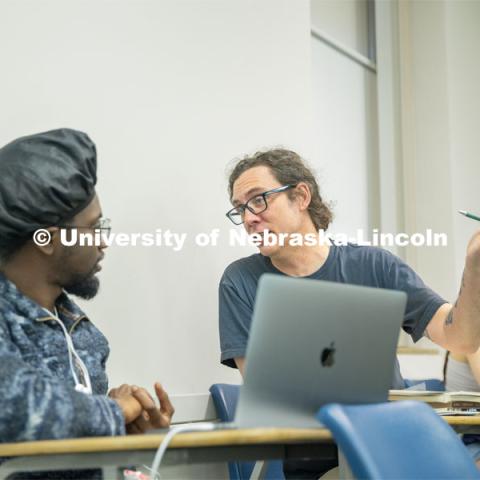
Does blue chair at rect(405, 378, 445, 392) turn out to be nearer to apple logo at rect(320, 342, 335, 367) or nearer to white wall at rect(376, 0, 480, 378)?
white wall at rect(376, 0, 480, 378)

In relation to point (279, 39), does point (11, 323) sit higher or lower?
lower

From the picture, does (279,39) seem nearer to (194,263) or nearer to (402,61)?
(194,263)

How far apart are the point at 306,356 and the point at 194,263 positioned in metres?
1.33

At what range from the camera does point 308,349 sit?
1.29 meters

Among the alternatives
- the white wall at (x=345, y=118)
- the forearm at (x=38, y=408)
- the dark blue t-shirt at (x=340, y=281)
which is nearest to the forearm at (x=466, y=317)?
the dark blue t-shirt at (x=340, y=281)

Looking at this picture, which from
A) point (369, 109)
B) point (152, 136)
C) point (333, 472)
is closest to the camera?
point (333, 472)

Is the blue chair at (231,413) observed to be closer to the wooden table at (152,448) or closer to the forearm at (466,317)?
the forearm at (466,317)

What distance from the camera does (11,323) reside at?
1.55m

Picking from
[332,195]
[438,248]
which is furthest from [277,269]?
[438,248]

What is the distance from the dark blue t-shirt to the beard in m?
0.69

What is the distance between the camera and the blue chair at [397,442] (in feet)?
3.72

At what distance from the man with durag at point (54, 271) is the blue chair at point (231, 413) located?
696 mm

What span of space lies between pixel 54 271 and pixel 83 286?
10 cm

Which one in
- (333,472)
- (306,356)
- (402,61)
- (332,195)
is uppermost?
(402,61)
